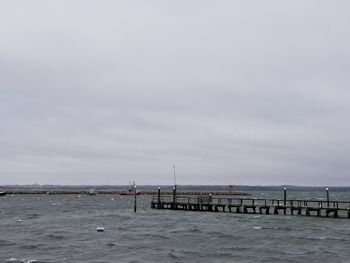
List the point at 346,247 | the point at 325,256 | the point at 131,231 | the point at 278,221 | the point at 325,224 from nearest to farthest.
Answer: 1. the point at 325,256
2. the point at 346,247
3. the point at 131,231
4. the point at 325,224
5. the point at 278,221

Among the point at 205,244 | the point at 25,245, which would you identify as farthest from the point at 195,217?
the point at 25,245

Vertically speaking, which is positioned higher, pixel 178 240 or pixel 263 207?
pixel 263 207

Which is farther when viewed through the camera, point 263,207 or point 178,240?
point 263,207

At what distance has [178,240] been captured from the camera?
4509 centimetres

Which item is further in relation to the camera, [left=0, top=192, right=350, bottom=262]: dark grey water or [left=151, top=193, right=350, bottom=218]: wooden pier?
[left=151, top=193, right=350, bottom=218]: wooden pier

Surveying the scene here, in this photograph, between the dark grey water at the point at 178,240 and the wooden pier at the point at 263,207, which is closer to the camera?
the dark grey water at the point at 178,240

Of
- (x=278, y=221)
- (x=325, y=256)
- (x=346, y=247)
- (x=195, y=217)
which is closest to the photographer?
(x=325, y=256)

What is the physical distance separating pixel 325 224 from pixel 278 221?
6001mm

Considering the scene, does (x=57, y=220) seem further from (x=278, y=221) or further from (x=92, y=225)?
(x=278, y=221)

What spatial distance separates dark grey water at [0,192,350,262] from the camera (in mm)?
36375

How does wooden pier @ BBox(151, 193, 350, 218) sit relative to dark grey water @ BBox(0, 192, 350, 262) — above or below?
above

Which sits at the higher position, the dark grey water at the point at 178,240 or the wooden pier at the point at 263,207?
the wooden pier at the point at 263,207

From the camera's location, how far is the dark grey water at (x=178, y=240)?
3638 cm

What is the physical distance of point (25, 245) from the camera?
4156 cm
